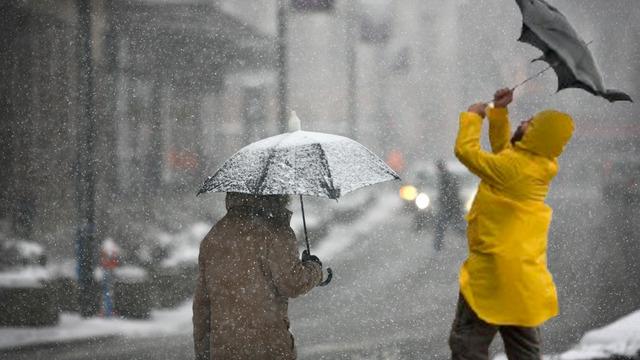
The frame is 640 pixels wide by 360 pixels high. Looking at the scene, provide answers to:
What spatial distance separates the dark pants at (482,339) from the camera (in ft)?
10.6

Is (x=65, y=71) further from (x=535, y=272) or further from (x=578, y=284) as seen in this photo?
(x=535, y=272)

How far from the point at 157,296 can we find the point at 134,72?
32.9 ft

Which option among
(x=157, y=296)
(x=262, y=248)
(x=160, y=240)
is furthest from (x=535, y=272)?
(x=160, y=240)

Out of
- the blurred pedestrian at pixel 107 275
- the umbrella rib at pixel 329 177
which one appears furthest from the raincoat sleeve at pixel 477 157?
the blurred pedestrian at pixel 107 275

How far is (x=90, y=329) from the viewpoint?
7777mm

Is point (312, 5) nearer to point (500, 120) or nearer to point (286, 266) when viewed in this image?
point (500, 120)

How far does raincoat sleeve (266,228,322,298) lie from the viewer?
2.92 meters

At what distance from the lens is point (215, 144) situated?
2031 cm

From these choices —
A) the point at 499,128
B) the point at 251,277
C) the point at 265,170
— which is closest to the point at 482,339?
the point at 499,128

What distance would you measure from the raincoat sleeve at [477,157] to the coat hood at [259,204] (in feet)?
2.43

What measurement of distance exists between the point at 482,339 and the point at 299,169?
1.07 meters

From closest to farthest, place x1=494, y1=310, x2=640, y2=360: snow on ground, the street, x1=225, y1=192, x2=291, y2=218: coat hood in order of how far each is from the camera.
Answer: x1=225, y1=192, x2=291, y2=218: coat hood → x1=494, y1=310, x2=640, y2=360: snow on ground → the street

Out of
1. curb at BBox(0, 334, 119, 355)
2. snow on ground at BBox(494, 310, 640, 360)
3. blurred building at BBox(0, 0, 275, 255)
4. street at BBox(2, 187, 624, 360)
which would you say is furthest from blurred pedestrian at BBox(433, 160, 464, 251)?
snow on ground at BBox(494, 310, 640, 360)

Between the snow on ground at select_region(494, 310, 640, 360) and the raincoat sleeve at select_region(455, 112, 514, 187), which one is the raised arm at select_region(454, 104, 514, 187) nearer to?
the raincoat sleeve at select_region(455, 112, 514, 187)
